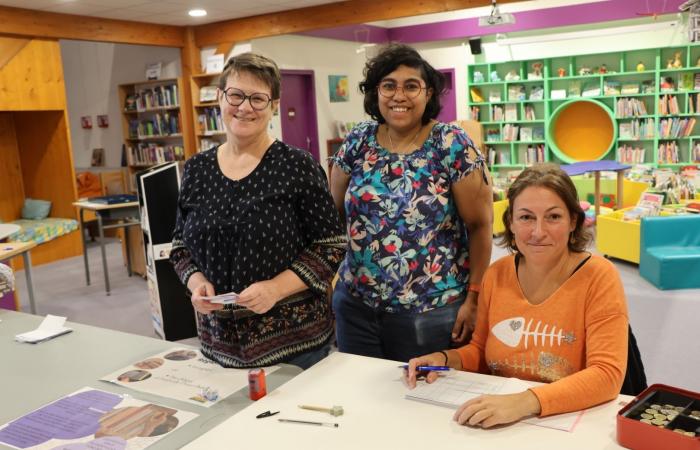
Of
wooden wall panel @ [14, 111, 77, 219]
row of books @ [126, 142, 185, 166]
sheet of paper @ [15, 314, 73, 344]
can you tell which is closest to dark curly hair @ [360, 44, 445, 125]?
sheet of paper @ [15, 314, 73, 344]

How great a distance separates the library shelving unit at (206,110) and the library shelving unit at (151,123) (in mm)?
219

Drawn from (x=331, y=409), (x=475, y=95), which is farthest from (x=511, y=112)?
(x=331, y=409)

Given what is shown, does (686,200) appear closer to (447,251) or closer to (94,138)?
(447,251)

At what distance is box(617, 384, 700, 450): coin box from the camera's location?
1.18 meters

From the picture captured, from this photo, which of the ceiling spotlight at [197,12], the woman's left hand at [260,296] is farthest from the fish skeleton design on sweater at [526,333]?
the ceiling spotlight at [197,12]

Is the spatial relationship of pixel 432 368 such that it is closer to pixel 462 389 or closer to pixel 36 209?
pixel 462 389

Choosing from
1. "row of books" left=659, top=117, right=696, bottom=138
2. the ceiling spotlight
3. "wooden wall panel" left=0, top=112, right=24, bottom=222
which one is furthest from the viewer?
"row of books" left=659, top=117, right=696, bottom=138

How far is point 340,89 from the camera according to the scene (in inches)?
395

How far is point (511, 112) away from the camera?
387 inches

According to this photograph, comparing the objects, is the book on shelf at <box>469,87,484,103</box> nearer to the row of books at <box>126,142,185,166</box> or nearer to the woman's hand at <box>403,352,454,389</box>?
the row of books at <box>126,142,185,166</box>

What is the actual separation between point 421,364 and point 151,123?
815cm

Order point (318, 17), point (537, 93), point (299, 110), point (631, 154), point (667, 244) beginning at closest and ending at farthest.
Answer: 1. point (667, 244)
2. point (318, 17)
3. point (631, 154)
4. point (299, 110)
5. point (537, 93)

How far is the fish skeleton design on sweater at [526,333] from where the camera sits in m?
1.56

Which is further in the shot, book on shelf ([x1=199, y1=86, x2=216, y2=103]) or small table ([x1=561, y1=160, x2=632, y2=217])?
book on shelf ([x1=199, y1=86, x2=216, y2=103])
